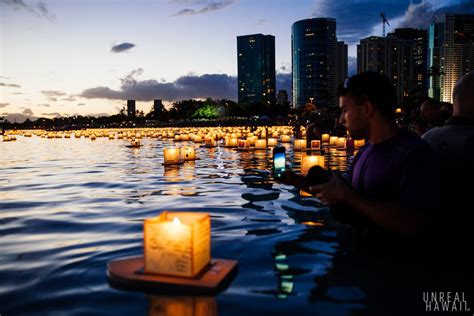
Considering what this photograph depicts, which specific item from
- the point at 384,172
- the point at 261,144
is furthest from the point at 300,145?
the point at 384,172

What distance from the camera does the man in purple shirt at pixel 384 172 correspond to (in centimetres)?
296

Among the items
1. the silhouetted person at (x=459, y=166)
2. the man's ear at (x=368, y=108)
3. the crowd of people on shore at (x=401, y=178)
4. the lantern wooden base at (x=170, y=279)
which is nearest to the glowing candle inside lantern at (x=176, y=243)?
the lantern wooden base at (x=170, y=279)

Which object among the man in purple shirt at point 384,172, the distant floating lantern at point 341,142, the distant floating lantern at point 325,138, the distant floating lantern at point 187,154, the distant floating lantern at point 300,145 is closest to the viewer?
the man in purple shirt at point 384,172

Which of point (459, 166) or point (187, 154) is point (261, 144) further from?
point (459, 166)

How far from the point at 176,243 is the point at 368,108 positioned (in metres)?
1.78

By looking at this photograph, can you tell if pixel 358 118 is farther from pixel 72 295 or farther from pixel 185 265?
pixel 72 295

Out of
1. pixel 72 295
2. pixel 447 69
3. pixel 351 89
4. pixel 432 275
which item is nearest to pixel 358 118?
pixel 351 89

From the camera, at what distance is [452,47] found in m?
194

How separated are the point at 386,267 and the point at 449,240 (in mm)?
648

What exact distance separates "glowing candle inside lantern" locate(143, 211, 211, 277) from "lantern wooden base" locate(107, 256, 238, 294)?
67 millimetres

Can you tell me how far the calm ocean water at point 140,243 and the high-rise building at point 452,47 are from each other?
204 meters

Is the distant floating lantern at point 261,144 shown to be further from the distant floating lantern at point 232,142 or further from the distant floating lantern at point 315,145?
the distant floating lantern at point 232,142

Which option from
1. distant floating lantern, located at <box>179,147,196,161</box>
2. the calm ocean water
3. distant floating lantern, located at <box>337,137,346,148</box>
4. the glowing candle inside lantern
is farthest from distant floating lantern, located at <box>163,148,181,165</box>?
the glowing candle inside lantern

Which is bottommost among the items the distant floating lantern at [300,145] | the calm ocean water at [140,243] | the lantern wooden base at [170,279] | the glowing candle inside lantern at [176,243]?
the calm ocean water at [140,243]
